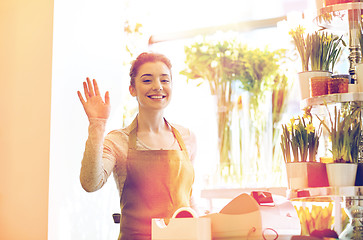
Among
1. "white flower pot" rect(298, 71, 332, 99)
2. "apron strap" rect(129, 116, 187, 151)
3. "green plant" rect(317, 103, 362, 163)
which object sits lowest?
"green plant" rect(317, 103, 362, 163)

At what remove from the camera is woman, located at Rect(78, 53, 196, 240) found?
2.30 metres

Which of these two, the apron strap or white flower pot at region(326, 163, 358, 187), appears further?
the apron strap

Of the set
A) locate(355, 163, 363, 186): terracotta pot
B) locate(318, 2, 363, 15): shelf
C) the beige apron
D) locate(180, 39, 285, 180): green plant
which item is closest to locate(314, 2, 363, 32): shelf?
locate(318, 2, 363, 15): shelf

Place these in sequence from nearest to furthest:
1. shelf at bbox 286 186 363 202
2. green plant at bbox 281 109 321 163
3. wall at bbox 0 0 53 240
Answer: shelf at bbox 286 186 363 202, green plant at bbox 281 109 321 163, wall at bbox 0 0 53 240

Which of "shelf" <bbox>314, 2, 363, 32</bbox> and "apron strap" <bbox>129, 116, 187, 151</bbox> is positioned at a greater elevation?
"shelf" <bbox>314, 2, 363, 32</bbox>

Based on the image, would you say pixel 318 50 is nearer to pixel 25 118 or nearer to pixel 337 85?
pixel 337 85

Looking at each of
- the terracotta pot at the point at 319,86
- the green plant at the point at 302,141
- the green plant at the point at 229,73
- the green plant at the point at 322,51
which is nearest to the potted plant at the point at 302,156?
the green plant at the point at 302,141

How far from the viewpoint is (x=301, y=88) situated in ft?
6.09

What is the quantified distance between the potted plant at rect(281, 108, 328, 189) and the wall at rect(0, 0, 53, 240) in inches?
55.9

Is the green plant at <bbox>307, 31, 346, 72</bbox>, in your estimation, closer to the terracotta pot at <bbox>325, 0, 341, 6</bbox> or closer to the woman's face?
the terracotta pot at <bbox>325, 0, 341, 6</bbox>

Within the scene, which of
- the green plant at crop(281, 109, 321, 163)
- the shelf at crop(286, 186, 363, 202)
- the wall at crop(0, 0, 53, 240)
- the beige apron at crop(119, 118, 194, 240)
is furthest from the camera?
the wall at crop(0, 0, 53, 240)

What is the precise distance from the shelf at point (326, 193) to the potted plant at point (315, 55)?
0.37 metres

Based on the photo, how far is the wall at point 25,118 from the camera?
2.72m

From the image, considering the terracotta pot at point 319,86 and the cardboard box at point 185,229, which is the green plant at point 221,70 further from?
the cardboard box at point 185,229
